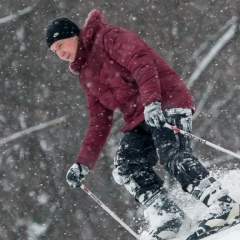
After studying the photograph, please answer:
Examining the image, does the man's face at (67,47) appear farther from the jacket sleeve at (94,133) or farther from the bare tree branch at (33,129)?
the bare tree branch at (33,129)

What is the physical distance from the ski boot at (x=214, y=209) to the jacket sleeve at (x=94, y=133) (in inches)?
33.6

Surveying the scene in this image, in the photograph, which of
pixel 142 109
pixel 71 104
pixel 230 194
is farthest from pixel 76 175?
pixel 71 104

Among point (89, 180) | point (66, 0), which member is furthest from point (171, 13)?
point (89, 180)

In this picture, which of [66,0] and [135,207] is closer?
[135,207]

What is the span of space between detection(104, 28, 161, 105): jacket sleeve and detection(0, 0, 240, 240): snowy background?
24.4 feet

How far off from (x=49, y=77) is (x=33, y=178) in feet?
6.41

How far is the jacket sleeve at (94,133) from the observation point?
4.15m

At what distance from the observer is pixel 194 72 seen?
1165 cm

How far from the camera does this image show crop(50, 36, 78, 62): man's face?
3871mm

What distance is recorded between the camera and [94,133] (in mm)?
4195

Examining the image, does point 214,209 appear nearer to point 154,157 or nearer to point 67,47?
point 154,157

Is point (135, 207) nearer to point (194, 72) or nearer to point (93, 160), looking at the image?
point (194, 72)

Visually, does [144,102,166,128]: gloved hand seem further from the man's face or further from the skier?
the man's face

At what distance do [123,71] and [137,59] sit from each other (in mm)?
222
